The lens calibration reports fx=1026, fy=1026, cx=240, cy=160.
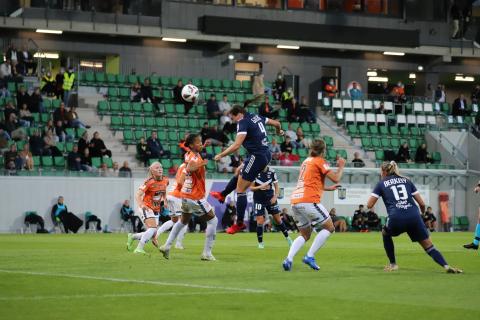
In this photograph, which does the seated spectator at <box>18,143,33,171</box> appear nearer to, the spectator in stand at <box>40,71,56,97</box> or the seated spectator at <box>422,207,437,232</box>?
the spectator in stand at <box>40,71,56,97</box>

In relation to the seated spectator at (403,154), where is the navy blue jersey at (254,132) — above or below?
above

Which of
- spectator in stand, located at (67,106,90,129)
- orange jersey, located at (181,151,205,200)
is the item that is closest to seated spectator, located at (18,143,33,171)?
spectator in stand, located at (67,106,90,129)

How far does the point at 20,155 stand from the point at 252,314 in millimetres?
27791

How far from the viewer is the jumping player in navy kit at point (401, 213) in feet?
54.0

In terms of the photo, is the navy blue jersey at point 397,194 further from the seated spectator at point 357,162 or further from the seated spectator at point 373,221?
the seated spectator at point 357,162

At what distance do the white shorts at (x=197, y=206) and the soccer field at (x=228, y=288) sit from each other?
916mm

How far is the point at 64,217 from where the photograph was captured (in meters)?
37.0

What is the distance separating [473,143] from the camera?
48.2 metres

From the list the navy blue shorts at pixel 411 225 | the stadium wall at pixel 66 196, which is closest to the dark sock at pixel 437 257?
the navy blue shorts at pixel 411 225

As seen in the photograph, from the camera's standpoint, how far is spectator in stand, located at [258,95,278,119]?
148 feet

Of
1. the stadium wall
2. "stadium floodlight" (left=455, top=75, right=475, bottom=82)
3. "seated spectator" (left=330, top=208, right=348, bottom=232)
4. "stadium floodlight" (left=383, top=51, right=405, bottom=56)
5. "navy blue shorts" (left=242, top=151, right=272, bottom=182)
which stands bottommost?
"seated spectator" (left=330, top=208, right=348, bottom=232)

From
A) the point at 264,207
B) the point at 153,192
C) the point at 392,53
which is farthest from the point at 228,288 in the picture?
the point at 392,53

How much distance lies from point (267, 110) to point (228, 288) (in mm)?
32151

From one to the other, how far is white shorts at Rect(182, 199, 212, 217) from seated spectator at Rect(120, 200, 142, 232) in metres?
19.5
